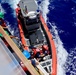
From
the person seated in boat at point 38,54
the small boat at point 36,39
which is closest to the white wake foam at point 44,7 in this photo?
the small boat at point 36,39

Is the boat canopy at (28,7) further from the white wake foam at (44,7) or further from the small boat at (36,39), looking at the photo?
the white wake foam at (44,7)

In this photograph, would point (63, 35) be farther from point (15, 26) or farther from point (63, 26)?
point (15, 26)

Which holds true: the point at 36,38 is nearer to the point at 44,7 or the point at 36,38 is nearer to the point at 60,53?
the point at 60,53

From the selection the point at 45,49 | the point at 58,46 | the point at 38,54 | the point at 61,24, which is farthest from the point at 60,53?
the point at 61,24

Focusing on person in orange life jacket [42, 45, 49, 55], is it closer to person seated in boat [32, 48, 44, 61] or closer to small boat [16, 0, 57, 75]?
small boat [16, 0, 57, 75]

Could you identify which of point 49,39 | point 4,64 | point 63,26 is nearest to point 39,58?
point 49,39

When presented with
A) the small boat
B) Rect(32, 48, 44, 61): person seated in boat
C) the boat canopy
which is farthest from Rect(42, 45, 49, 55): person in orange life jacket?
the boat canopy

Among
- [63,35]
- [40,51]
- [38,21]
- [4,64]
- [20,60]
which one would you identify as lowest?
[63,35]
